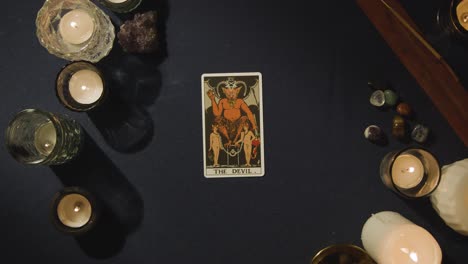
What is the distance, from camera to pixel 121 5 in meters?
1.21

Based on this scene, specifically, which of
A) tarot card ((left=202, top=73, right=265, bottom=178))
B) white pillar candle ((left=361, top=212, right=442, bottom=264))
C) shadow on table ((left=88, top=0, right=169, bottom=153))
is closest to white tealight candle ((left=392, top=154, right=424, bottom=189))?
white pillar candle ((left=361, top=212, right=442, bottom=264))

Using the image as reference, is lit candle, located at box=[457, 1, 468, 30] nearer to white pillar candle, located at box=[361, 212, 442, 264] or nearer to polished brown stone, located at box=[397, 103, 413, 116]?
polished brown stone, located at box=[397, 103, 413, 116]

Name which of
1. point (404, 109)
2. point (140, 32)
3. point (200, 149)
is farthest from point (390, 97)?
point (140, 32)

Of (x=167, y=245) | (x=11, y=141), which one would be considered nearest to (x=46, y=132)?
(x=11, y=141)

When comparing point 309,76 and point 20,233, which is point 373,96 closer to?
point 309,76

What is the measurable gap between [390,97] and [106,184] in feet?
3.12

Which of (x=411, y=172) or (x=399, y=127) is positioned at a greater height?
(x=399, y=127)

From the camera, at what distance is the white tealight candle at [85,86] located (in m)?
1.22

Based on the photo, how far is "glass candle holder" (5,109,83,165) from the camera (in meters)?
1.14

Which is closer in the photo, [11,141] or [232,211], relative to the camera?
[11,141]

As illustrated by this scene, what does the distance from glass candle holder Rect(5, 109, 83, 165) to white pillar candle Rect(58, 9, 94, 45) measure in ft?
0.83

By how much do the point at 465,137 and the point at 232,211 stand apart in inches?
31.2

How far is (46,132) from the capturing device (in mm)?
1212

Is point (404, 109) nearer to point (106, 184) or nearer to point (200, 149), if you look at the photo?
point (200, 149)
